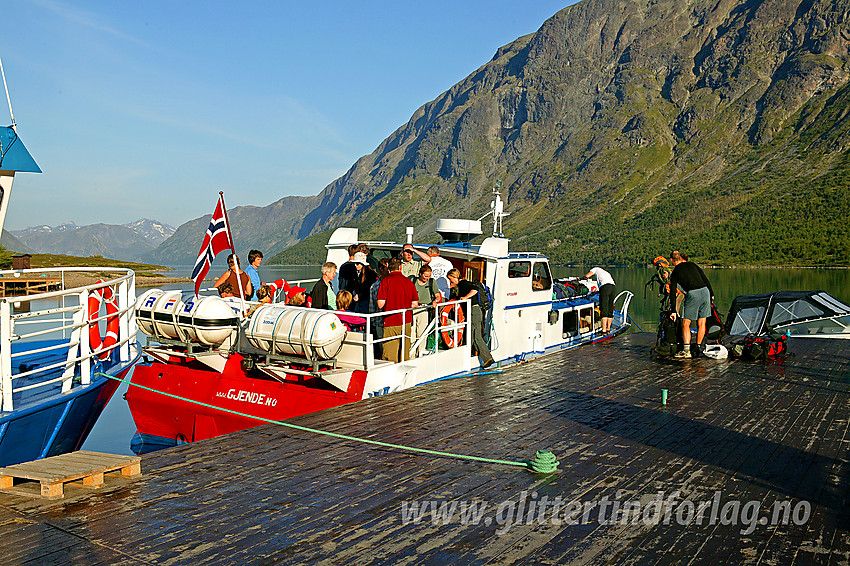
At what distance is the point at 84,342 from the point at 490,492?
584 centimetres

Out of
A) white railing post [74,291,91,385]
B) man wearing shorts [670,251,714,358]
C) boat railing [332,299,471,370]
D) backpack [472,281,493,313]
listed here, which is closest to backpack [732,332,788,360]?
man wearing shorts [670,251,714,358]

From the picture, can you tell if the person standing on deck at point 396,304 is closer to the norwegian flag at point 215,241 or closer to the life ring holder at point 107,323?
the norwegian flag at point 215,241

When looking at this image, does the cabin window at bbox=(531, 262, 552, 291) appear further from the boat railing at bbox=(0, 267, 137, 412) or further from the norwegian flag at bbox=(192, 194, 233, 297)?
the boat railing at bbox=(0, 267, 137, 412)

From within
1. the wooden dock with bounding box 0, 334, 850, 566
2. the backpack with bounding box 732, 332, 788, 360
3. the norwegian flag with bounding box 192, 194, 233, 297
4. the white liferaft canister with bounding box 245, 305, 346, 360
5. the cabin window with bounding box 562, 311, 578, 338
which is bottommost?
the wooden dock with bounding box 0, 334, 850, 566

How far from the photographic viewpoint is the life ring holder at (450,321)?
11125mm

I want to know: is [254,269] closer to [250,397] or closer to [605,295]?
[250,397]

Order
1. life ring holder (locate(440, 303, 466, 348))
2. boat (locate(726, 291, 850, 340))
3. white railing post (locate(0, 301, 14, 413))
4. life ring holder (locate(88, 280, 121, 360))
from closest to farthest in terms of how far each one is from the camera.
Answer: white railing post (locate(0, 301, 14, 413))
life ring holder (locate(88, 280, 121, 360))
life ring holder (locate(440, 303, 466, 348))
boat (locate(726, 291, 850, 340))

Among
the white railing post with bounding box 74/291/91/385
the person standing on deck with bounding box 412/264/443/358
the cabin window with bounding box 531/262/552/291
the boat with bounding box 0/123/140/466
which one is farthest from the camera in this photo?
the cabin window with bounding box 531/262/552/291

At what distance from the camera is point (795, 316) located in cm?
1595

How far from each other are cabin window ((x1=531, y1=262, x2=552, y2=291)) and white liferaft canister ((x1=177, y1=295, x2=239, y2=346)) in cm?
620

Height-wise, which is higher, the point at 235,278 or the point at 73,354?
the point at 235,278

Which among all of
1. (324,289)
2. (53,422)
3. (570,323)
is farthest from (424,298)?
(570,323)

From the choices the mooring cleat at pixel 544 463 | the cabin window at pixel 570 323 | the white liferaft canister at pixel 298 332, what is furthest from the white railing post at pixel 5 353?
the cabin window at pixel 570 323

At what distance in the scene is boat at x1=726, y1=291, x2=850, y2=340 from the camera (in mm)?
15805
